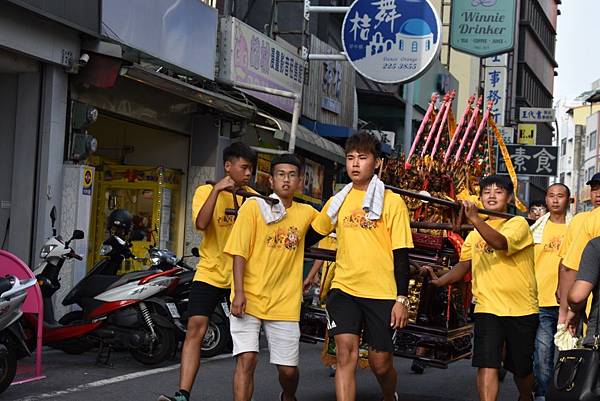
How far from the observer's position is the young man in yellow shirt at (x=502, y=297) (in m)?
7.70

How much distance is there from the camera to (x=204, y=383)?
9969mm

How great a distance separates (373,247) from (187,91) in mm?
8501

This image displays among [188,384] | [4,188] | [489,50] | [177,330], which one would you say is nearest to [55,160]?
[4,188]

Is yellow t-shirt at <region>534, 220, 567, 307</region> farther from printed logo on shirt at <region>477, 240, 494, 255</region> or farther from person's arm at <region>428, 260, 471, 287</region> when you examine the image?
printed logo on shirt at <region>477, 240, 494, 255</region>

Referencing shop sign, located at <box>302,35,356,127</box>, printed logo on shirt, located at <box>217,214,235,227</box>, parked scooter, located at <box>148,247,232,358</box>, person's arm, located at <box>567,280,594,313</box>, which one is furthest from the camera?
shop sign, located at <box>302,35,356,127</box>

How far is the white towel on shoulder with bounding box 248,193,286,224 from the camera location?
7395mm

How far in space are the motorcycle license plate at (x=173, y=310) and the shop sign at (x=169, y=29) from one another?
4.41m

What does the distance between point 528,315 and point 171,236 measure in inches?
441

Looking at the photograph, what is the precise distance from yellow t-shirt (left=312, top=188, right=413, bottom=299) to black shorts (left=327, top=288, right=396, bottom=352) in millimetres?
49

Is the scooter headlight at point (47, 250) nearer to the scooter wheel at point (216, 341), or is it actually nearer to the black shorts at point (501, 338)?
the scooter wheel at point (216, 341)

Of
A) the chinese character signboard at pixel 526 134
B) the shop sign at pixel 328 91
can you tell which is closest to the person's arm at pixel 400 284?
the shop sign at pixel 328 91

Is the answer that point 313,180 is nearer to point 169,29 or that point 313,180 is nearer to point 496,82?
point 169,29

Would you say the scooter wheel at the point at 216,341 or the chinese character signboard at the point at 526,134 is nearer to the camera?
the scooter wheel at the point at 216,341

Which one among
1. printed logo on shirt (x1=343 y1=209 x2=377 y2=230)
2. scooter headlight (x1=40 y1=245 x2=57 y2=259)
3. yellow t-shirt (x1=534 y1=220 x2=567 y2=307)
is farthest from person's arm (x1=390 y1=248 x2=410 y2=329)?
scooter headlight (x1=40 y1=245 x2=57 y2=259)
